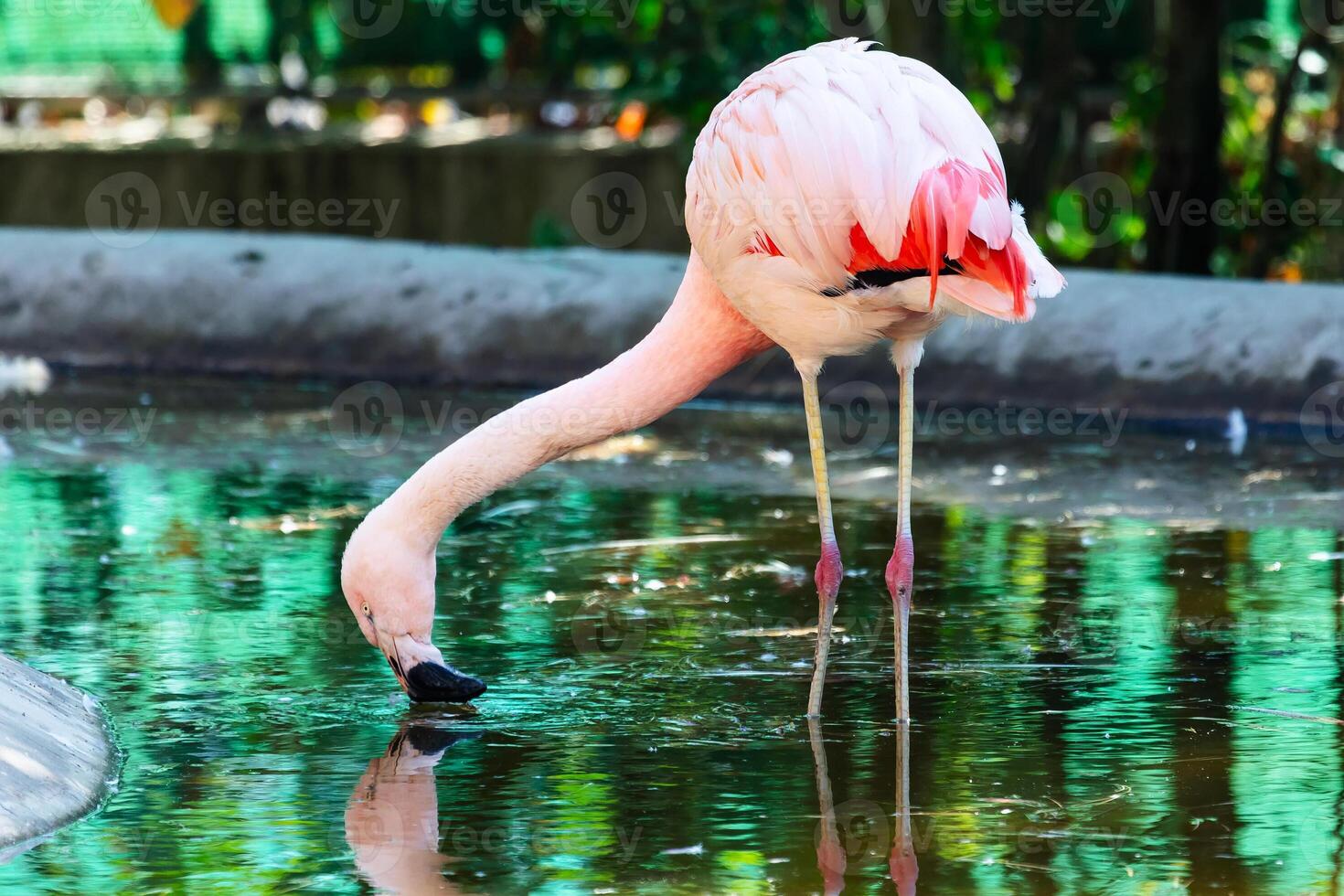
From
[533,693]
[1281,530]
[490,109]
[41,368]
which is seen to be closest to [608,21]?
[490,109]

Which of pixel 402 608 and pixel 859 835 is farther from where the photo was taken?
pixel 402 608

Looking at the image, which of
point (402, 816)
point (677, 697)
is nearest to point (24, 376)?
point (677, 697)

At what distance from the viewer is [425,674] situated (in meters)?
4.49

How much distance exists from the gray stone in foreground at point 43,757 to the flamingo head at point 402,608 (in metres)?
0.58

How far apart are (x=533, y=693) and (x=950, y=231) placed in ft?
4.27

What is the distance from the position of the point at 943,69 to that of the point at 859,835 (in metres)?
7.47

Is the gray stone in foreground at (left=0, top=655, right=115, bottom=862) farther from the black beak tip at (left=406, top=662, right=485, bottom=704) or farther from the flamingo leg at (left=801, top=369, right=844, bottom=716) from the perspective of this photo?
the flamingo leg at (left=801, top=369, right=844, bottom=716)

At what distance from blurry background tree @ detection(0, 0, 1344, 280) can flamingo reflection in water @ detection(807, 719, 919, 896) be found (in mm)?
5672

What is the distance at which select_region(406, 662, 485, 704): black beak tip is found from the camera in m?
4.49

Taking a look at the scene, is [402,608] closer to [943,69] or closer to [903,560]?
[903,560]

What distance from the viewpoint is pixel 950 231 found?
418 cm

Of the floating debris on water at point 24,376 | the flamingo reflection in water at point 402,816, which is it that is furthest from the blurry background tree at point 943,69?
the flamingo reflection in water at point 402,816

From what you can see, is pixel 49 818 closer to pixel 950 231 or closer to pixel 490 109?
pixel 950 231

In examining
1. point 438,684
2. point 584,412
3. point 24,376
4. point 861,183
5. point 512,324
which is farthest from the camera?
point 24,376
